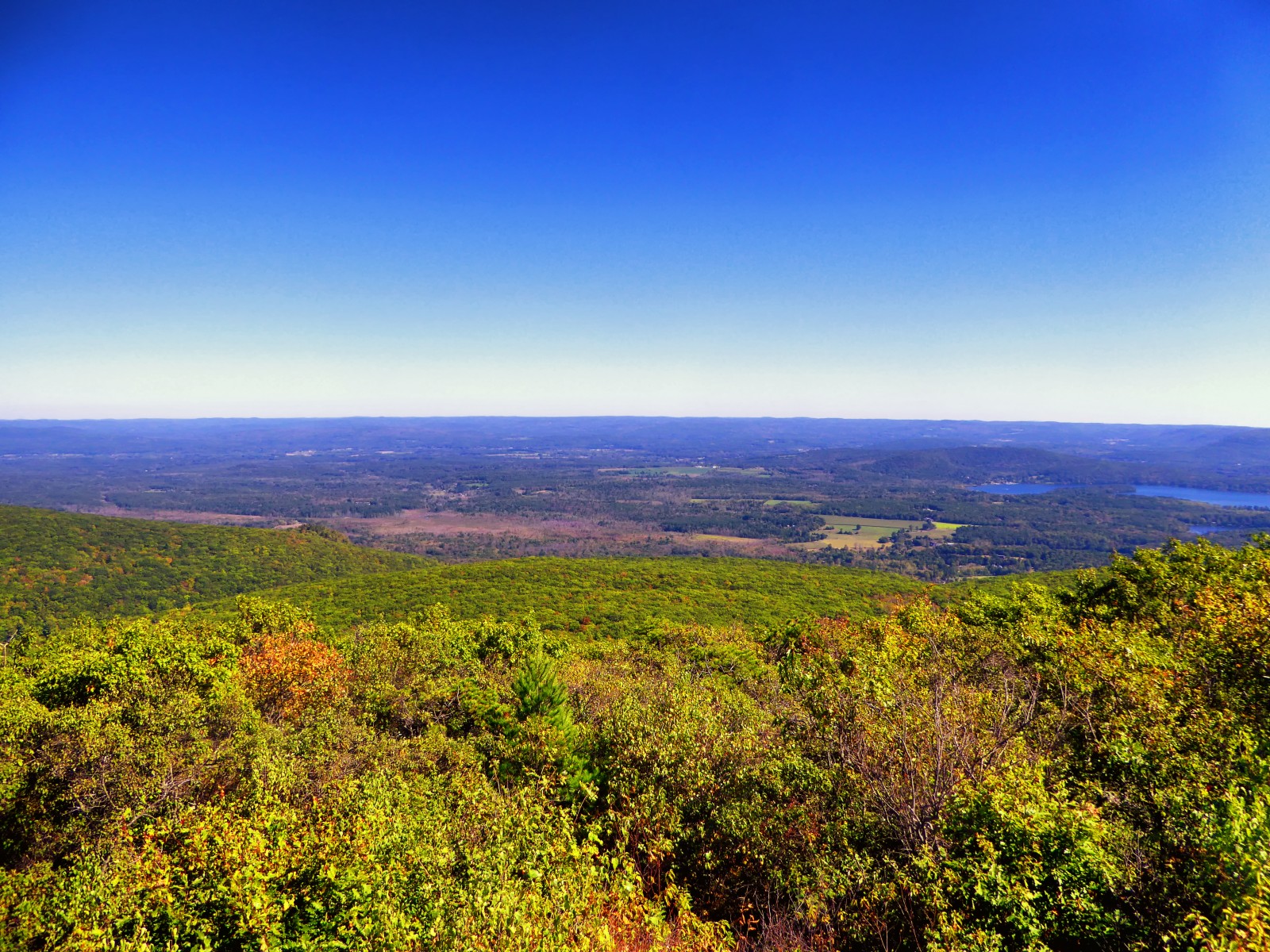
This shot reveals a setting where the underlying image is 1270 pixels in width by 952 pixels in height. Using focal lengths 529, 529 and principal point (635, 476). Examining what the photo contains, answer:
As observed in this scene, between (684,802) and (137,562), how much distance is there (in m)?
129

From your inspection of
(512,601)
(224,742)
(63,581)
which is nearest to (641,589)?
(512,601)

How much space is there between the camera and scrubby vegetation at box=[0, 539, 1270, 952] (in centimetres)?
967

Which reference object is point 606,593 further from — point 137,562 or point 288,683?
point 137,562

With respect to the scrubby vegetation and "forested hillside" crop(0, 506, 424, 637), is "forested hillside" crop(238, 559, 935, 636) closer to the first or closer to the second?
"forested hillside" crop(0, 506, 424, 637)

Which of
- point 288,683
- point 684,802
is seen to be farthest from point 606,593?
point 684,802

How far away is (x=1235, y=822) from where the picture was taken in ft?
27.6

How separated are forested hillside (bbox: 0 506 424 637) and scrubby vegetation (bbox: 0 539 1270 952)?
7753 cm

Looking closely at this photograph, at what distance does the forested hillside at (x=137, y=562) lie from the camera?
3270 inches

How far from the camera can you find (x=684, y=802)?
15.5 m

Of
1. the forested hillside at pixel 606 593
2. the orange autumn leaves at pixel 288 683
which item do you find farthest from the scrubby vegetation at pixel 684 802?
the forested hillside at pixel 606 593

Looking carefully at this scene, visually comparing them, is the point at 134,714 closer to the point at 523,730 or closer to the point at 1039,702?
the point at 523,730

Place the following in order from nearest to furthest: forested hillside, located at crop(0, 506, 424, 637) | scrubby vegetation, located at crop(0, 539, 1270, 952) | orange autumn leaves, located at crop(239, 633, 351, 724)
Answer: scrubby vegetation, located at crop(0, 539, 1270, 952) → orange autumn leaves, located at crop(239, 633, 351, 724) → forested hillside, located at crop(0, 506, 424, 637)

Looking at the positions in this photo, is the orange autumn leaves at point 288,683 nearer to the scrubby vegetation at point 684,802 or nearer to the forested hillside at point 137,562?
the scrubby vegetation at point 684,802

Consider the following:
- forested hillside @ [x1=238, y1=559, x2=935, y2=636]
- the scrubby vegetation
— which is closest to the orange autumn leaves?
the scrubby vegetation
